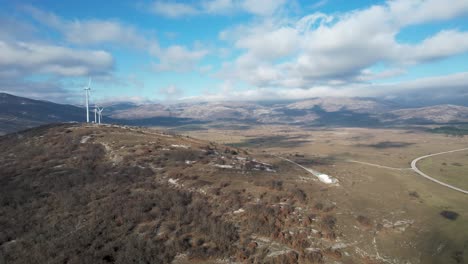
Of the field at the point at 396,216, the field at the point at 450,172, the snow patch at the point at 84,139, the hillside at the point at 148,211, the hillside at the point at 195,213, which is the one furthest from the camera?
the field at the point at 450,172

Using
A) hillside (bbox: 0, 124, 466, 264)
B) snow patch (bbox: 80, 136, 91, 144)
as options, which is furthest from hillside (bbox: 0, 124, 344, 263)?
snow patch (bbox: 80, 136, 91, 144)

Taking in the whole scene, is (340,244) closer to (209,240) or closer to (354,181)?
(209,240)

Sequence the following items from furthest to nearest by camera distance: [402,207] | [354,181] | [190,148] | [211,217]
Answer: [190,148] → [354,181] → [402,207] → [211,217]

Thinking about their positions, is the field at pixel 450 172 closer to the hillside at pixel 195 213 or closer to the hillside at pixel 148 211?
the hillside at pixel 195 213

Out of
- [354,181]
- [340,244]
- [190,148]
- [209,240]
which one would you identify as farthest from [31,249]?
[354,181]

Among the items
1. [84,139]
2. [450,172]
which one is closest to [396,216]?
[450,172]

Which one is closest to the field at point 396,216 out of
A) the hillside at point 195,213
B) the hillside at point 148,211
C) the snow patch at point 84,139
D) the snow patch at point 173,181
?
the hillside at point 195,213

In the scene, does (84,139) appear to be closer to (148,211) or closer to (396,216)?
(148,211)

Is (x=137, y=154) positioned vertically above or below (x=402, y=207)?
above

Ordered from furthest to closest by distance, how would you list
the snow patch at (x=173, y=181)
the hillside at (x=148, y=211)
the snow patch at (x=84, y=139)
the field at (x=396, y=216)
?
1. the snow patch at (x=84, y=139)
2. the snow patch at (x=173, y=181)
3. the field at (x=396, y=216)
4. the hillside at (x=148, y=211)

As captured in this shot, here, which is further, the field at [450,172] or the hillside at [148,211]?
the field at [450,172]

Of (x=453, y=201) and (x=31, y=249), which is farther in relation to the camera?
(x=453, y=201)
